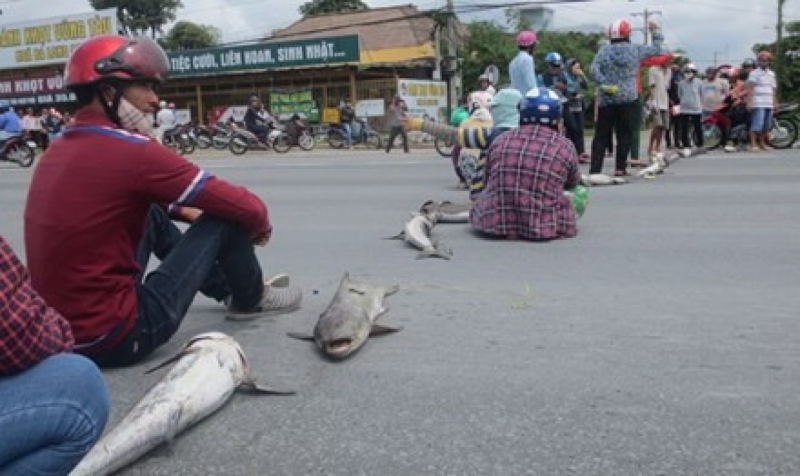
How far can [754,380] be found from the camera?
3332 millimetres

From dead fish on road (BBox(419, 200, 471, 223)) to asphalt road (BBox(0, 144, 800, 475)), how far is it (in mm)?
615

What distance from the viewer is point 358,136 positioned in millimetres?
25719

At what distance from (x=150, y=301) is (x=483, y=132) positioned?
4.95 meters

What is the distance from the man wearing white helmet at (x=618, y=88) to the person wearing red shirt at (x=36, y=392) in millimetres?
8987

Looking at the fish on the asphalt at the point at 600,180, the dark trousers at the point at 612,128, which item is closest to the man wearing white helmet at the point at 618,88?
the dark trousers at the point at 612,128

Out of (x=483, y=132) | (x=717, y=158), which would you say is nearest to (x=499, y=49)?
(x=717, y=158)

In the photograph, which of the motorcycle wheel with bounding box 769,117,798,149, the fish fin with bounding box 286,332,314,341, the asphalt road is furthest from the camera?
the motorcycle wheel with bounding box 769,117,798,149

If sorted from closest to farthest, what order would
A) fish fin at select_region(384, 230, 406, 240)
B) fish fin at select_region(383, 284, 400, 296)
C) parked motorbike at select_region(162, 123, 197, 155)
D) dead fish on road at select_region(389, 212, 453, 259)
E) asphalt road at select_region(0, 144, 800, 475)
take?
asphalt road at select_region(0, 144, 800, 475) < fish fin at select_region(383, 284, 400, 296) < dead fish on road at select_region(389, 212, 453, 259) < fish fin at select_region(384, 230, 406, 240) < parked motorbike at select_region(162, 123, 197, 155)

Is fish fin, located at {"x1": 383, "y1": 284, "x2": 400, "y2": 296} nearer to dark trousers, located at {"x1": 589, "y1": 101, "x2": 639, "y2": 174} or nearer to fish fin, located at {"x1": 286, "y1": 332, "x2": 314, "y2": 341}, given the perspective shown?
fish fin, located at {"x1": 286, "y1": 332, "x2": 314, "y2": 341}

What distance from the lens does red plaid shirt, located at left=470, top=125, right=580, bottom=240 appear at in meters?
6.14

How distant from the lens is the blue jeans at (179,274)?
11.4 feet

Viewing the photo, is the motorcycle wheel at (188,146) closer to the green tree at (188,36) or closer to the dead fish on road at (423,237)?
the dead fish on road at (423,237)

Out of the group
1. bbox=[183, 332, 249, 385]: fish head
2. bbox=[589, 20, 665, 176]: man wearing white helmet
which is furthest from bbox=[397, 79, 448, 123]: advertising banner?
bbox=[183, 332, 249, 385]: fish head

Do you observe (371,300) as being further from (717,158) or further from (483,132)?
(717,158)
